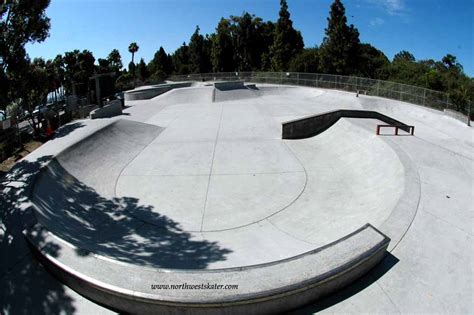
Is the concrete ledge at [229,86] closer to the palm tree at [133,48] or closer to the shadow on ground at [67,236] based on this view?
the shadow on ground at [67,236]

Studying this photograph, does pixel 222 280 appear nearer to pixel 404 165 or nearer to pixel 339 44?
pixel 404 165

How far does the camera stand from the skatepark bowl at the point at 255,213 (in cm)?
459

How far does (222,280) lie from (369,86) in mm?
25616

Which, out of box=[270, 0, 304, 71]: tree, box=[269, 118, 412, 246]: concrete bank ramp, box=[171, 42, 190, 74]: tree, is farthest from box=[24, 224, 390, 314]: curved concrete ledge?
box=[171, 42, 190, 74]: tree

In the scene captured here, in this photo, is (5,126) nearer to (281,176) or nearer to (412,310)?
(281,176)

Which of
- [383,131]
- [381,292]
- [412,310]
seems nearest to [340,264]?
[381,292]

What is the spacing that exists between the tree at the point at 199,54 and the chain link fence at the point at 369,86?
2696 cm

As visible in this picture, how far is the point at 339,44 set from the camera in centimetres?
3844

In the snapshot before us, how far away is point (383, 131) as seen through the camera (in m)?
14.3

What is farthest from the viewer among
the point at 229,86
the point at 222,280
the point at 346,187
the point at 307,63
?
the point at 307,63

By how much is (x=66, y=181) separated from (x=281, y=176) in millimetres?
7101

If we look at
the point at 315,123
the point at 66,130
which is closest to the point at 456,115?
the point at 315,123

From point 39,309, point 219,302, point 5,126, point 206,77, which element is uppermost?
point 206,77

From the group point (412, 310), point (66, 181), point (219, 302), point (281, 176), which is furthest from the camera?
point (281, 176)
